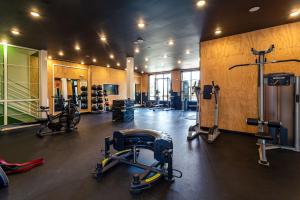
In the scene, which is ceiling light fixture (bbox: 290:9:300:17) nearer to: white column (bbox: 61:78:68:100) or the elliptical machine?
the elliptical machine

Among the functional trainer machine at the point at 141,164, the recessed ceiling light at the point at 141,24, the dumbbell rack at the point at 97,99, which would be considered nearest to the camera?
the functional trainer machine at the point at 141,164

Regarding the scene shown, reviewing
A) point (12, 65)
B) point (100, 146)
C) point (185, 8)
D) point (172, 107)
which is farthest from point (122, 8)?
point (172, 107)

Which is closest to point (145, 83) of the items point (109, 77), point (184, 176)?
point (109, 77)

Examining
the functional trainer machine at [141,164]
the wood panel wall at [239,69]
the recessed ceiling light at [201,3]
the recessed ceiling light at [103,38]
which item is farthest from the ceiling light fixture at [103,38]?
the functional trainer machine at [141,164]

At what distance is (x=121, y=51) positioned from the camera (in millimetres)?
7070

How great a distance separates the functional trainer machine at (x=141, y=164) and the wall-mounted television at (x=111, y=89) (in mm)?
9117

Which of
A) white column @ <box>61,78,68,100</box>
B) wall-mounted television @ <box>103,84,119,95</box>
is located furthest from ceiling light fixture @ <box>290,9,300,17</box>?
wall-mounted television @ <box>103,84,119,95</box>

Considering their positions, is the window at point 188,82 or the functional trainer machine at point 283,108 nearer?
the functional trainer machine at point 283,108

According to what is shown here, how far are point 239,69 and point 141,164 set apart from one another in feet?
14.1

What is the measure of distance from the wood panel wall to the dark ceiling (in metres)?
0.31

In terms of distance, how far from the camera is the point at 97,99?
10852mm

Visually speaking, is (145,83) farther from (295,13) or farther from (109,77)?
(295,13)

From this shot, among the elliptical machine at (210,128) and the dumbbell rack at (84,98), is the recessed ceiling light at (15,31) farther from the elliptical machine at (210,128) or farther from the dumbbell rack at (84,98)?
the elliptical machine at (210,128)

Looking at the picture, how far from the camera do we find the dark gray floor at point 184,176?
2.01m
